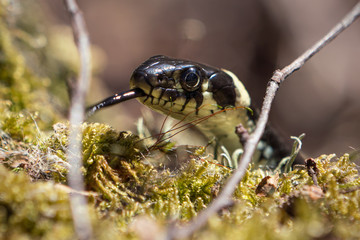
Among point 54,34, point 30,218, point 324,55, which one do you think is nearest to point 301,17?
point 324,55

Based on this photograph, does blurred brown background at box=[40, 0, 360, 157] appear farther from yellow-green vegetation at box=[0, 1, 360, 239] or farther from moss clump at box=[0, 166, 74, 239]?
moss clump at box=[0, 166, 74, 239]

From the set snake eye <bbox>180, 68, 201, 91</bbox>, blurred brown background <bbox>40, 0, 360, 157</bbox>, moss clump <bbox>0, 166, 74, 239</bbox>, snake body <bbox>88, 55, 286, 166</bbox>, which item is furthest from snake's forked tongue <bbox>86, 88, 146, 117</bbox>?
blurred brown background <bbox>40, 0, 360, 157</bbox>

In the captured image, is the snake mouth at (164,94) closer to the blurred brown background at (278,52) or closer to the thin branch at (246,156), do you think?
the thin branch at (246,156)

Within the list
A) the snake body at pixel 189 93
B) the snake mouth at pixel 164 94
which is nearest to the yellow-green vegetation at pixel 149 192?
the snake body at pixel 189 93

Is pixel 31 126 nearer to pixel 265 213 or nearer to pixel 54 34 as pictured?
pixel 265 213

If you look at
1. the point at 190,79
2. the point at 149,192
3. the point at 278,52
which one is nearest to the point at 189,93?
the point at 190,79
